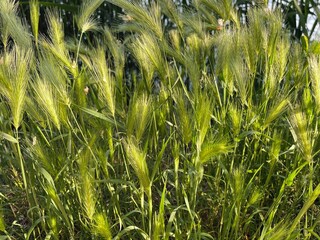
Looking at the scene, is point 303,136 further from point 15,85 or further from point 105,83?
point 15,85

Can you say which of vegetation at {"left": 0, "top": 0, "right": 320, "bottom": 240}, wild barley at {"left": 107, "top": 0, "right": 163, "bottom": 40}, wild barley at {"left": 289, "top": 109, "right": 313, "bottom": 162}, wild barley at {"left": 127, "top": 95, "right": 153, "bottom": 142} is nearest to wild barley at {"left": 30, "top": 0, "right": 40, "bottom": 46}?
vegetation at {"left": 0, "top": 0, "right": 320, "bottom": 240}

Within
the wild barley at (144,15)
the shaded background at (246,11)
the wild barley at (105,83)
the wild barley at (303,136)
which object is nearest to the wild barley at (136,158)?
the wild barley at (105,83)

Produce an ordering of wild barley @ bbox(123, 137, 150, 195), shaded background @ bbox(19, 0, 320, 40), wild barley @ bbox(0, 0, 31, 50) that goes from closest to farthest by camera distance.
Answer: wild barley @ bbox(123, 137, 150, 195) → wild barley @ bbox(0, 0, 31, 50) → shaded background @ bbox(19, 0, 320, 40)

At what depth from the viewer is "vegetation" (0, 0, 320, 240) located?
1036 millimetres

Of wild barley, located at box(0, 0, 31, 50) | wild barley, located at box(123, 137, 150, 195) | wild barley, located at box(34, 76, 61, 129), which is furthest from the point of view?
wild barley, located at box(0, 0, 31, 50)

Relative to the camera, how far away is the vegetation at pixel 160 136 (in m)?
1.04

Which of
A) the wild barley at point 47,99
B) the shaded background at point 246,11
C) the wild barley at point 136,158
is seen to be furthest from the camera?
the shaded background at point 246,11

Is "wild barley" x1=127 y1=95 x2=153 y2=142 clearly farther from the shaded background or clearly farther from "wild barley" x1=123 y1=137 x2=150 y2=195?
the shaded background

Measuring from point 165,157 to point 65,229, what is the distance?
0.42 m

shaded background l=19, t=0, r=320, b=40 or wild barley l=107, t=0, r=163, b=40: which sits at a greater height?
wild barley l=107, t=0, r=163, b=40

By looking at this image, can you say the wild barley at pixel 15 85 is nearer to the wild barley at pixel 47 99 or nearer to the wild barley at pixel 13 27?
the wild barley at pixel 47 99

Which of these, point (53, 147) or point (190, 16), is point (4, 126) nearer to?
point (53, 147)

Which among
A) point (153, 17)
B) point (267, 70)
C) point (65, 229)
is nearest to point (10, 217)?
point (65, 229)

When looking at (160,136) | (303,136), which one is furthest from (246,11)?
(303,136)
